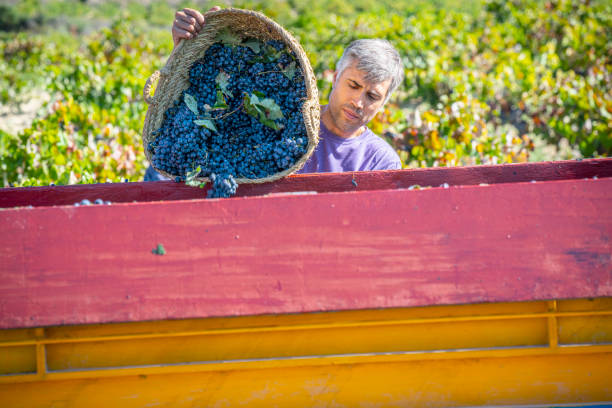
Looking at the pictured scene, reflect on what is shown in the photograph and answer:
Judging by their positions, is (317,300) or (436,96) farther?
(436,96)

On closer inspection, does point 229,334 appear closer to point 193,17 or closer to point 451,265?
point 451,265

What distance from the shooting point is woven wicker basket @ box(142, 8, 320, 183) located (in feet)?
6.13

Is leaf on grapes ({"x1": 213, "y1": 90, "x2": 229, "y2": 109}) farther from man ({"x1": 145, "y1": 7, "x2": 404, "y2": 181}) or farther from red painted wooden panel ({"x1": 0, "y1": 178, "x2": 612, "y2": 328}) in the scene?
red painted wooden panel ({"x1": 0, "y1": 178, "x2": 612, "y2": 328})

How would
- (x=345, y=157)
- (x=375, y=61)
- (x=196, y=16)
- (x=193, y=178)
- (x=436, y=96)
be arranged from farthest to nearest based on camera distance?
(x=436, y=96) → (x=345, y=157) → (x=375, y=61) → (x=196, y=16) → (x=193, y=178)

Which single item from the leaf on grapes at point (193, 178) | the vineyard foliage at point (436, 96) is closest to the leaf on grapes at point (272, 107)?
the leaf on grapes at point (193, 178)

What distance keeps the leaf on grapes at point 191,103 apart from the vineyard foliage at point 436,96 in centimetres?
106

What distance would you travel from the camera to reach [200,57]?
A: 2.05 meters

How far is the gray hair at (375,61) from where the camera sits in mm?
2377

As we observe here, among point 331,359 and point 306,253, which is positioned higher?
point 306,253

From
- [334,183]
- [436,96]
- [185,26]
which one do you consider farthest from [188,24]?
[436,96]

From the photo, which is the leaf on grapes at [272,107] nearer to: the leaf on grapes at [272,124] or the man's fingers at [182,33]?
the leaf on grapes at [272,124]

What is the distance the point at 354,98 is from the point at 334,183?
0.60 metres

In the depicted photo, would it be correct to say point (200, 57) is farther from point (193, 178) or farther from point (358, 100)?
point (358, 100)

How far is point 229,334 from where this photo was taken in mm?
1453
